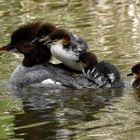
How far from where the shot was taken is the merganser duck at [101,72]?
897cm

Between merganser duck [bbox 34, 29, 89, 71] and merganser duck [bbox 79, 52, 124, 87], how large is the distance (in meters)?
0.09

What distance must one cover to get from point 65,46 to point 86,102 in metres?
1.09

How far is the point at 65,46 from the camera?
29.9 feet

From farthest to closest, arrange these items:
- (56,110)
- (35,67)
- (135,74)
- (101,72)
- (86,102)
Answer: (35,67)
(135,74)
(101,72)
(86,102)
(56,110)

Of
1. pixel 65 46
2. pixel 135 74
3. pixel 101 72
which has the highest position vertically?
pixel 65 46

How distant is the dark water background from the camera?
274 inches

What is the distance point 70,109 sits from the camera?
7.94 m

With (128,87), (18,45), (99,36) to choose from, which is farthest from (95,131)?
(99,36)

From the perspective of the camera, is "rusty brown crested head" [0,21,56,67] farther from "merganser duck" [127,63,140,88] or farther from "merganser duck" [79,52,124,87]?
"merganser duck" [127,63,140,88]

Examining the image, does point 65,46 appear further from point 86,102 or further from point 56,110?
point 56,110

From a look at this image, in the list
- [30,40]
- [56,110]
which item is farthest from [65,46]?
[56,110]

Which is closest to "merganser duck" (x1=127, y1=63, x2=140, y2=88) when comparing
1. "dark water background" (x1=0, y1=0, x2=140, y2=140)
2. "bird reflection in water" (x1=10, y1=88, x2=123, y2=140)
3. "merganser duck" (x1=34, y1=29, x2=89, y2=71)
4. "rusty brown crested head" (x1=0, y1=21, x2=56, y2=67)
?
"dark water background" (x1=0, y1=0, x2=140, y2=140)

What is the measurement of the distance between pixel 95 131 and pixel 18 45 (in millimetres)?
2866

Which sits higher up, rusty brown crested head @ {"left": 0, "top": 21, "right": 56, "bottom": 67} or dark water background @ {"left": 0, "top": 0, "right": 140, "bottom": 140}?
rusty brown crested head @ {"left": 0, "top": 21, "right": 56, "bottom": 67}
